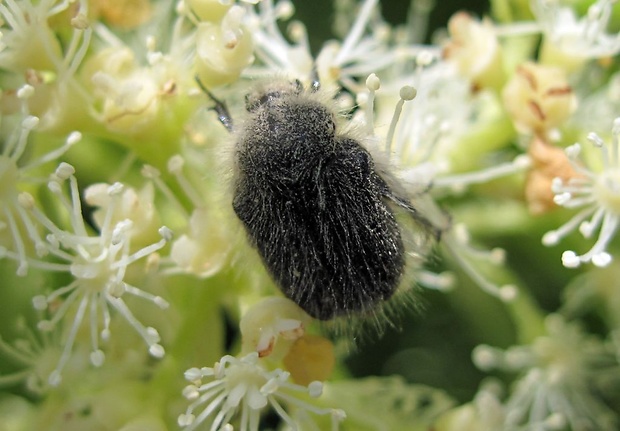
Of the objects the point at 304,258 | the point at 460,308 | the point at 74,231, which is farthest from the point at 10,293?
the point at 460,308

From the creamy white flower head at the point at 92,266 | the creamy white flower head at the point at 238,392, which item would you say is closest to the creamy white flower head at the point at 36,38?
the creamy white flower head at the point at 92,266

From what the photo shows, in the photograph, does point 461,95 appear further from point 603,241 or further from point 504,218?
point 603,241

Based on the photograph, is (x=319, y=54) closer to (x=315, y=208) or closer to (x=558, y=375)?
(x=315, y=208)

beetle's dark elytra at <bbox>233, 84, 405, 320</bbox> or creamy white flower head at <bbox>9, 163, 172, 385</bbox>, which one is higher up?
beetle's dark elytra at <bbox>233, 84, 405, 320</bbox>

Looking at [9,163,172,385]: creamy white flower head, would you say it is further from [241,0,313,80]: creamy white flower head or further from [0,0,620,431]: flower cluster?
[241,0,313,80]: creamy white flower head

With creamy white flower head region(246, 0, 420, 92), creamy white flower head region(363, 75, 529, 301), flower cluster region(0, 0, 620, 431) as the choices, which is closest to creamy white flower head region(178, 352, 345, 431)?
flower cluster region(0, 0, 620, 431)

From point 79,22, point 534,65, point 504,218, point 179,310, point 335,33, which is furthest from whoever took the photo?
point 335,33
